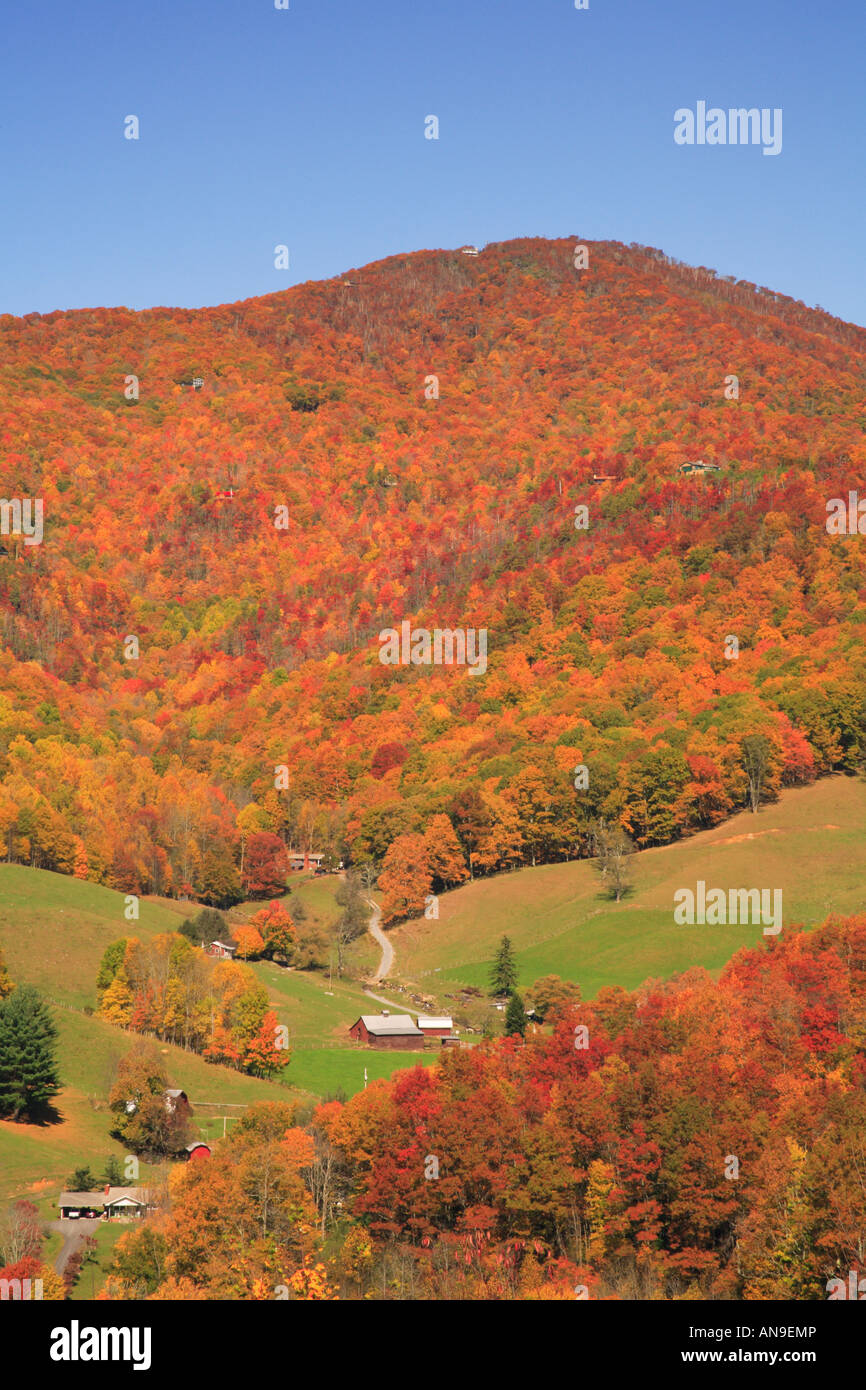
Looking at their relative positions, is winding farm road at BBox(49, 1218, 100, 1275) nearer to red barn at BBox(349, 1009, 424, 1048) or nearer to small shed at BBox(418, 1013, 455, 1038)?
red barn at BBox(349, 1009, 424, 1048)

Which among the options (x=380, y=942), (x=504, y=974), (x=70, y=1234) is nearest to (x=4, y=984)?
(x=70, y=1234)

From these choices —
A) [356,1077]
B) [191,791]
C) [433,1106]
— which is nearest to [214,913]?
[356,1077]

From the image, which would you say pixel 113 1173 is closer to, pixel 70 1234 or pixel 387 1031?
pixel 70 1234

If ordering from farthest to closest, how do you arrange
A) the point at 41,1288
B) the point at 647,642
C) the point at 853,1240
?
A: 1. the point at 647,642
2. the point at 41,1288
3. the point at 853,1240

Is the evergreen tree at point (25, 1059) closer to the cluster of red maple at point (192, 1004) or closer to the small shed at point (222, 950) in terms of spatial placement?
the cluster of red maple at point (192, 1004)

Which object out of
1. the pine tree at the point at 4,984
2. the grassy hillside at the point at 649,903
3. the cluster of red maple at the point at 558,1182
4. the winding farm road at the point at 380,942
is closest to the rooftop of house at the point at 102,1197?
the cluster of red maple at the point at 558,1182

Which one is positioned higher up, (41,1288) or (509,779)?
(509,779)

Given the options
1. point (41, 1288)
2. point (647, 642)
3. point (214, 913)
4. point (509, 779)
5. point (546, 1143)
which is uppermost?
point (647, 642)

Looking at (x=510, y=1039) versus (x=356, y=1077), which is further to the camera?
(x=356, y=1077)
